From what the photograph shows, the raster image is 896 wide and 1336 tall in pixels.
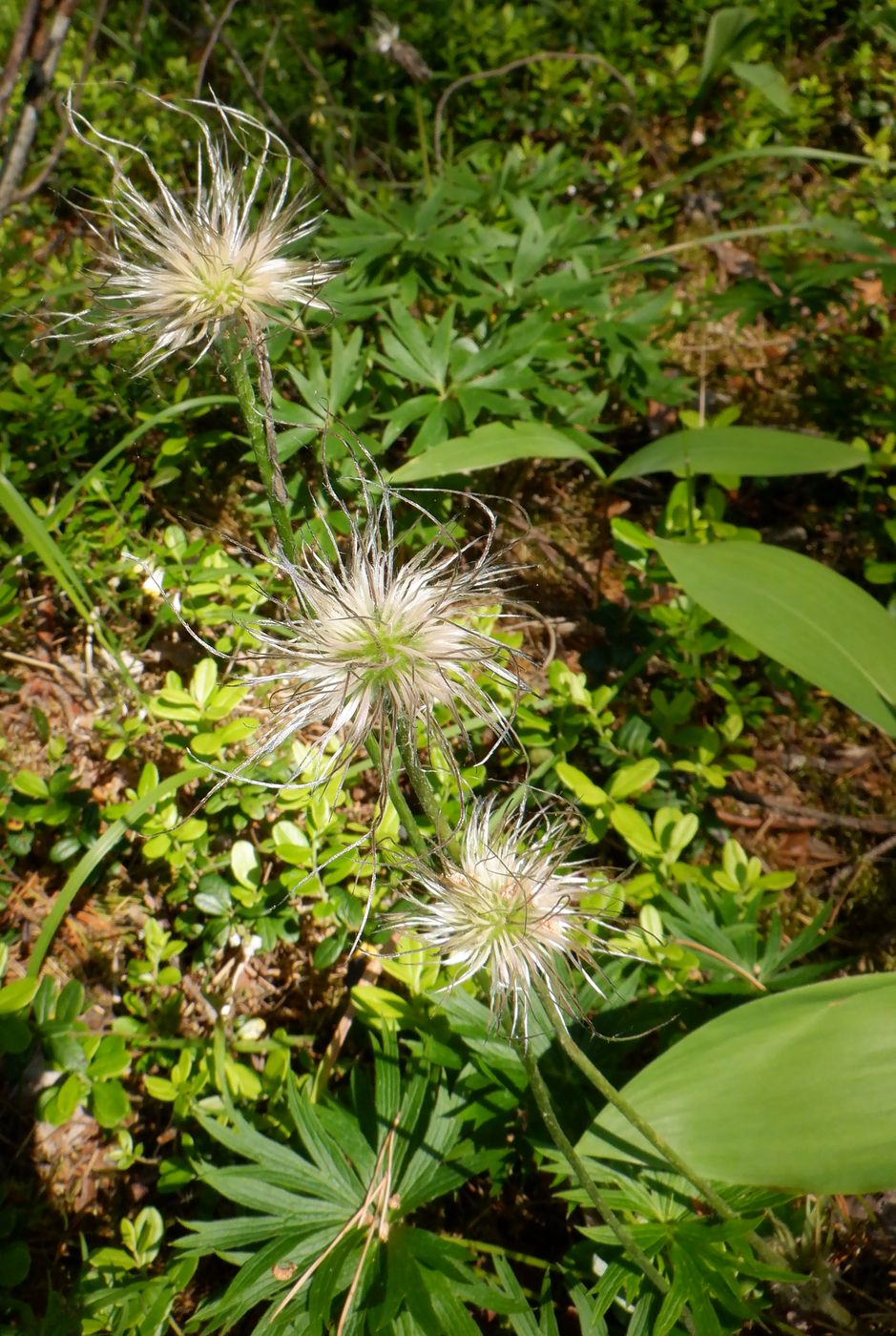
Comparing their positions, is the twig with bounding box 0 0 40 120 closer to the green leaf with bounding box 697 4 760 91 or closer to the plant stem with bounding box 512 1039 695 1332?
the green leaf with bounding box 697 4 760 91

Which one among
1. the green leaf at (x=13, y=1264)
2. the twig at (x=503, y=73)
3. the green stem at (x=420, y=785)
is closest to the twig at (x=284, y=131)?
the twig at (x=503, y=73)

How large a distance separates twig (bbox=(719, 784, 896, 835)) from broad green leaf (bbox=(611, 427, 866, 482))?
2.31ft

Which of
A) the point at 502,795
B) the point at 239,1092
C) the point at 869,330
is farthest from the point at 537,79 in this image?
the point at 239,1092

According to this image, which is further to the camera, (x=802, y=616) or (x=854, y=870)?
(x=854, y=870)

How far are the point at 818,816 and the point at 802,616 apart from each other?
72cm

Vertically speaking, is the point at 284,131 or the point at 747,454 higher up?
the point at 284,131

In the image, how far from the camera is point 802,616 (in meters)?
1.37

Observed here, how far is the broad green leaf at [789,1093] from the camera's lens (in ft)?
2.95

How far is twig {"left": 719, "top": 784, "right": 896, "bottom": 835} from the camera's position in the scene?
1.87m

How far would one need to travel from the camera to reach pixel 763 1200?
1.10 meters

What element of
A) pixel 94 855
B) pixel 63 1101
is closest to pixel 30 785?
pixel 94 855

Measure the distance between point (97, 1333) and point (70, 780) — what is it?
84 centimetres

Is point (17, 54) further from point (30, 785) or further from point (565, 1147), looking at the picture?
point (565, 1147)

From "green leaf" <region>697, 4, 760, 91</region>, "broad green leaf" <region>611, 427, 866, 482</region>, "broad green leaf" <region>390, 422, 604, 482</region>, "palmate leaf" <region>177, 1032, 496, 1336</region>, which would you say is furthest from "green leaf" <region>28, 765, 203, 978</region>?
"green leaf" <region>697, 4, 760, 91</region>
